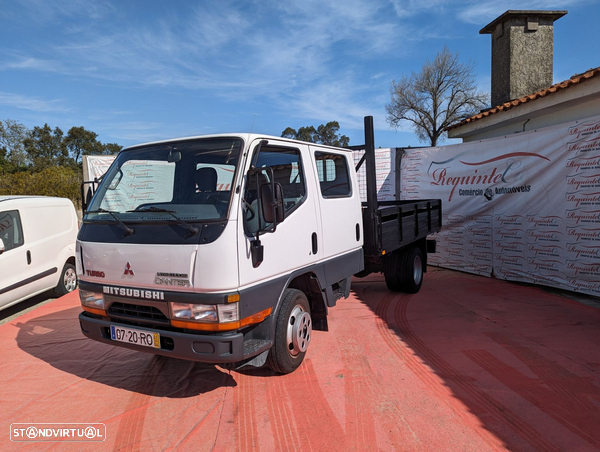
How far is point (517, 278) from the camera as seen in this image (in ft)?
26.3

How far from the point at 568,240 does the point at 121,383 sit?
23.3 ft

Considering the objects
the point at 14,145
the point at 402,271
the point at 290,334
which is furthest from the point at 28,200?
the point at 14,145

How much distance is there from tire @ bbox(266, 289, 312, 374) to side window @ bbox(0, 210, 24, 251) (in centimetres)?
459

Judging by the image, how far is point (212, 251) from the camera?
308cm

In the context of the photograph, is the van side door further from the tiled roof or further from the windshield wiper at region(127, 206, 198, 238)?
the tiled roof

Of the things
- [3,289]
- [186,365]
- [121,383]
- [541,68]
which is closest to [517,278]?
[186,365]

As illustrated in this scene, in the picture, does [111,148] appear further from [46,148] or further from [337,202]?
[337,202]

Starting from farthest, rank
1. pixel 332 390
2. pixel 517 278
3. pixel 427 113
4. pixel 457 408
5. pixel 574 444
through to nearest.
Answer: pixel 427 113, pixel 517 278, pixel 332 390, pixel 457 408, pixel 574 444

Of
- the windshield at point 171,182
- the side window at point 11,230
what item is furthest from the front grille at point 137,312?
the side window at point 11,230

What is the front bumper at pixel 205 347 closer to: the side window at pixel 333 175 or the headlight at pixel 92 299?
the headlight at pixel 92 299

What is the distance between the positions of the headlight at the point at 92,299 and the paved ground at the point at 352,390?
2.78 ft

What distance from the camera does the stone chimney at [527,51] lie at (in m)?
13.9

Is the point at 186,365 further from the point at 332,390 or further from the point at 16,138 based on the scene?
the point at 16,138

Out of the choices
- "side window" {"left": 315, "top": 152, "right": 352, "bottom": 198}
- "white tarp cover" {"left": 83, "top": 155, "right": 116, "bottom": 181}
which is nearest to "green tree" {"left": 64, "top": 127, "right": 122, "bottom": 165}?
"white tarp cover" {"left": 83, "top": 155, "right": 116, "bottom": 181}
